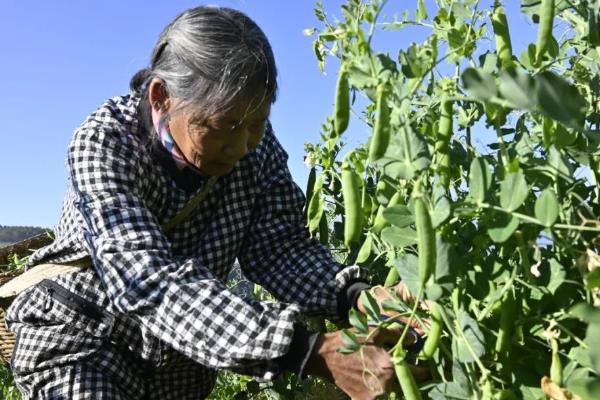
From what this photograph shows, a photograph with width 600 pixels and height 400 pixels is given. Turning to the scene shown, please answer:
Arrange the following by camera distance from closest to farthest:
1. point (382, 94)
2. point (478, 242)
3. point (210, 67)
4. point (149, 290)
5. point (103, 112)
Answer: point (382, 94) → point (478, 242) → point (149, 290) → point (210, 67) → point (103, 112)

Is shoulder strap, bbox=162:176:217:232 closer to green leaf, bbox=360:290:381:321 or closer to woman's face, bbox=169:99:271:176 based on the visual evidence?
woman's face, bbox=169:99:271:176

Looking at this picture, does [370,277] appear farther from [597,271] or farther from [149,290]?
[597,271]

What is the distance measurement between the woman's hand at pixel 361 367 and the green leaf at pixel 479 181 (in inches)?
15.6

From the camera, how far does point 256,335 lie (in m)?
1.50

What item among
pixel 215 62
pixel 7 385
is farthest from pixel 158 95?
pixel 7 385

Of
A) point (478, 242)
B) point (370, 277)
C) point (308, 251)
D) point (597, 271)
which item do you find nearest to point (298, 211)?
point (308, 251)

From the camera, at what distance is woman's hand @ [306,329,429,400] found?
131 centimetres

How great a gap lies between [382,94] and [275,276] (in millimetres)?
1321

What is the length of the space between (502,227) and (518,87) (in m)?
0.24

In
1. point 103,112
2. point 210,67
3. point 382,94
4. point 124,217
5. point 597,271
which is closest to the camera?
point 597,271

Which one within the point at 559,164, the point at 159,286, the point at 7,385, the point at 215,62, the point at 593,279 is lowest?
the point at 7,385

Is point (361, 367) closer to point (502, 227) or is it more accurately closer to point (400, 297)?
point (400, 297)

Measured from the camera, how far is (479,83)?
776mm

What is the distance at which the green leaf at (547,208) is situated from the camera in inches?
33.0
